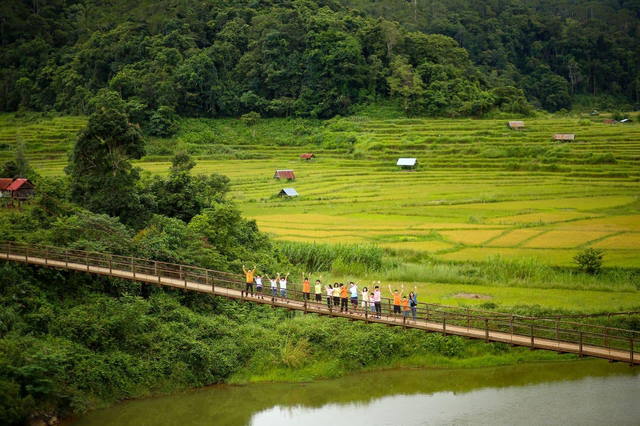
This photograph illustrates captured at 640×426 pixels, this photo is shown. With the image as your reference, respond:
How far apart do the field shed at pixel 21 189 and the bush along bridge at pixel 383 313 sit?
371 inches

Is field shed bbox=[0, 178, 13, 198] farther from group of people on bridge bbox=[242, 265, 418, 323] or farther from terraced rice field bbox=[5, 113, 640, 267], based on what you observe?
group of people on bridge bbox=[242, 265, 418, 323]

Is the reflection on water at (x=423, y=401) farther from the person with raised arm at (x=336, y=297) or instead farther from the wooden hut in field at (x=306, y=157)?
the wooden hut in field at (x=306, y=157)

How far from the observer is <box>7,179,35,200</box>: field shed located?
37.3 metres

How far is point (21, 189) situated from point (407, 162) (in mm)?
32907

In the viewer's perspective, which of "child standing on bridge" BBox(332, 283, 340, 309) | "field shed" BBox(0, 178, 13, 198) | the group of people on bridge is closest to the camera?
the group of people on bridge

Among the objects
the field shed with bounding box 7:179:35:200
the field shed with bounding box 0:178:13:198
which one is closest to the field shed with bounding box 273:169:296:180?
the field shed with bounding box 0:178:13:198

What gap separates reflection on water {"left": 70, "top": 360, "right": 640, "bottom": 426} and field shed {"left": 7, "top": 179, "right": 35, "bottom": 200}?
16.6 m

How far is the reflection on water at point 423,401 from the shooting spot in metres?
23.0

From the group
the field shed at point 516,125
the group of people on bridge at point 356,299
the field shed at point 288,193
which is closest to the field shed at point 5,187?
the group of people on bridge at point 356,299

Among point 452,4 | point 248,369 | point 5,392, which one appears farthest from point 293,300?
point 452,4

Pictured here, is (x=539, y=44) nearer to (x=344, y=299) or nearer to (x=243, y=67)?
(x=243, y=67)

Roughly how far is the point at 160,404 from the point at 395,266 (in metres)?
14.2

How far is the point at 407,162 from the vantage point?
62.4 m

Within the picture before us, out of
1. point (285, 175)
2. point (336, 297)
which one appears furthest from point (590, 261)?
point (285, 175)
